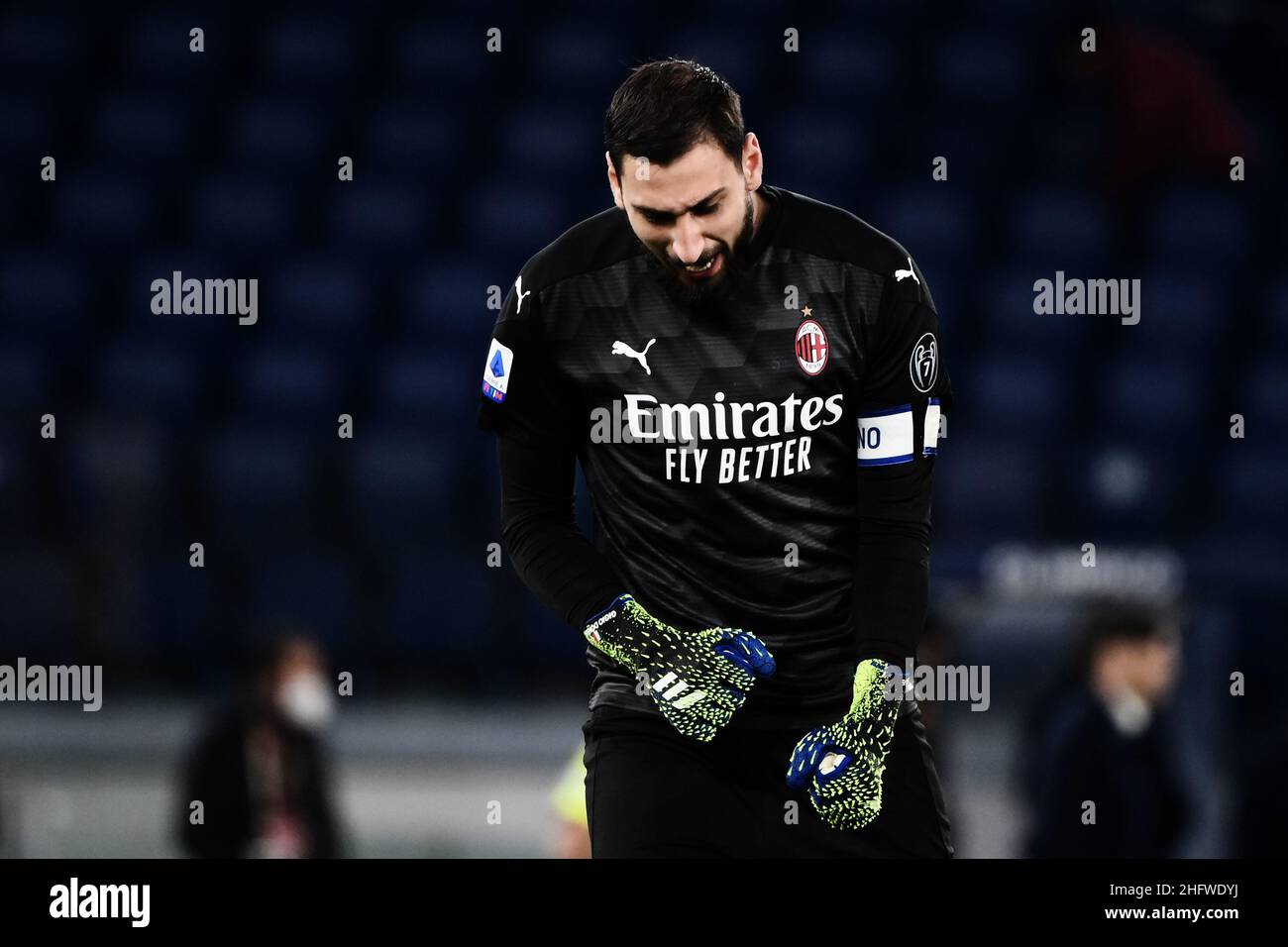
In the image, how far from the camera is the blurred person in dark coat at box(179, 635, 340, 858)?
19.7ft

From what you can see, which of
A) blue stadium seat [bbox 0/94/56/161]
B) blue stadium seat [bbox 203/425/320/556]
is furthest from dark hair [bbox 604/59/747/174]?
blue stadium seat [bbox 0/94/56/161]

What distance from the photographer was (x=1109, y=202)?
10961 millimetres

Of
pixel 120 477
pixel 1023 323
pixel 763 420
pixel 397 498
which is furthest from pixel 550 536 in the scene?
pixel 1023 323

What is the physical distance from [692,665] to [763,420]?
18.6 inches

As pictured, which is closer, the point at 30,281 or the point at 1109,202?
the point at 30,281

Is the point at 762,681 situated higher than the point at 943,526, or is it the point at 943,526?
the point at 943,526

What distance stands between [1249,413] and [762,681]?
24.0ft

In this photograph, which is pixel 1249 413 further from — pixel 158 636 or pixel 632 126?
pixel 632 126

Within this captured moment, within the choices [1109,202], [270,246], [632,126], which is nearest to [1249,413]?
[1109,202]

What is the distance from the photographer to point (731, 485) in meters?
3.13

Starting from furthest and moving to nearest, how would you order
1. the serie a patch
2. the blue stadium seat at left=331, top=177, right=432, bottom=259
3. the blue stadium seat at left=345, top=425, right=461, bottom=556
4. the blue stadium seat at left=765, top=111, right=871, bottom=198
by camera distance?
1. the blue stadium seat at left=765, top=111, right=871, bottom=198
2. the blue stadium seat at left=331, top=177, right=432, bottom=259
3. the blue stadium seat at left=345, top=425, right=461, bottom=556
4. the serie a patch

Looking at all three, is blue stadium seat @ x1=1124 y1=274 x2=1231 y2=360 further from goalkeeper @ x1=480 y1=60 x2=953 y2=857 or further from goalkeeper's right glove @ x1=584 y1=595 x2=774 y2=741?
goalkeeper's right glove @ x1=584 y1=595 x2=774 y2=741

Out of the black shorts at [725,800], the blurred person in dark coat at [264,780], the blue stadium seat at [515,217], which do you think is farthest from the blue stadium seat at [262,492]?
the black shorts at [725,800]

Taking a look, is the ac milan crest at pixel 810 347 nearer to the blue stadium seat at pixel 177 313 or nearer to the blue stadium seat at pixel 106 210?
the blue stadium seat at pixel 177 313
